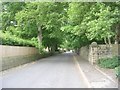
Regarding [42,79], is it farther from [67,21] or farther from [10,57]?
[67,21]

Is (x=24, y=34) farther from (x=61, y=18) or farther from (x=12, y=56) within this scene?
(x=12, y=56)

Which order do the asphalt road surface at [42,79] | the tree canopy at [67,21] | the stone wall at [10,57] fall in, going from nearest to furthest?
the asphalt road surface at [42,79] < the tree canopy at [67,21] < the stone wall at [10,57]

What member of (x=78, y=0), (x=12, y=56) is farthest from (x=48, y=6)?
(x=78, y=0)

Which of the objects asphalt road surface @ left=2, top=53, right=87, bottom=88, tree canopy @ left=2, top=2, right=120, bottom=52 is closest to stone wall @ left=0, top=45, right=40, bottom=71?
asphalt road surface @ left=2, top=53, right=87, bottom=88

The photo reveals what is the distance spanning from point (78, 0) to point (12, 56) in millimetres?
8392

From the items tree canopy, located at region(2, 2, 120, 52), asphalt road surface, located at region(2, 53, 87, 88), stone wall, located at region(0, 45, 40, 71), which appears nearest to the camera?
asphalt road surface, located at region(2, 53, 87, 88)

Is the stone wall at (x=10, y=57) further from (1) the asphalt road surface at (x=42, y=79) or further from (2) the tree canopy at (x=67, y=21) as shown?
(2) the tree canopy at (x=67, y=21)

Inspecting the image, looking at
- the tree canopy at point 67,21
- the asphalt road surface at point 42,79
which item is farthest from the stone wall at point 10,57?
the tree canopy at point 67,21

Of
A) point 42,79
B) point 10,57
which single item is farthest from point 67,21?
point 42,79

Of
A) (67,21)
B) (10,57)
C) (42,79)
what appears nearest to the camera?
(42,79)

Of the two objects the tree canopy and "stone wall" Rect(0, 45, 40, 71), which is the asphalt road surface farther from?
the tree canopy

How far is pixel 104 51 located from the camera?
2864 centimetres

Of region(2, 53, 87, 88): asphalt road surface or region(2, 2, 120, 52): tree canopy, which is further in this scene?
region(2, 2, 120, 52): tree canopy

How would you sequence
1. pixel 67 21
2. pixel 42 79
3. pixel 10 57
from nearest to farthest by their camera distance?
1. pixel 42 79
2. pixel 10 57
3. pixel 67 21
